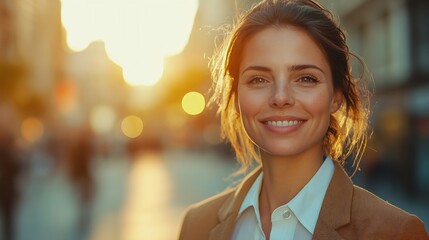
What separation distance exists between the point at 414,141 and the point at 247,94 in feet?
67.3

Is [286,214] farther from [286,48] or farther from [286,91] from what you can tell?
[286,48]

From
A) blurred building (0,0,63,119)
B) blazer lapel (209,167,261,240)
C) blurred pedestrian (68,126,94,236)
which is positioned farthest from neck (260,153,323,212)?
blurred building (0,0,63,119)

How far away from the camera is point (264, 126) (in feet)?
8.97

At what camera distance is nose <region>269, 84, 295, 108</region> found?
2633mm

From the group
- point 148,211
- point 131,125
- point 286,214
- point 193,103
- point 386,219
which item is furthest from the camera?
point 193,103

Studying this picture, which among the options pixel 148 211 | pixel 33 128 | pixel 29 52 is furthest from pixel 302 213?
pixel 29 52

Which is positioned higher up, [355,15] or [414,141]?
[355,15]

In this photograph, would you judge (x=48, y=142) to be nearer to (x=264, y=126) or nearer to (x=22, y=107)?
(x=22, y=107)

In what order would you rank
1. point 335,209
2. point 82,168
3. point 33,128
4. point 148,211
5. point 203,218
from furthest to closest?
point 33,128 < point 148,211 < point 82,168 < point 203,218 < point 335,209

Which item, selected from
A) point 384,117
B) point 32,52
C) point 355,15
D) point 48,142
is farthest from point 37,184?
point 32,52

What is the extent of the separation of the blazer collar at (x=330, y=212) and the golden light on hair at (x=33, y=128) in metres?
31.2

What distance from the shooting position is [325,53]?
2.73m

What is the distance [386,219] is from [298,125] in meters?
0.44

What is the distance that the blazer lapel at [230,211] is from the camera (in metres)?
2.90
